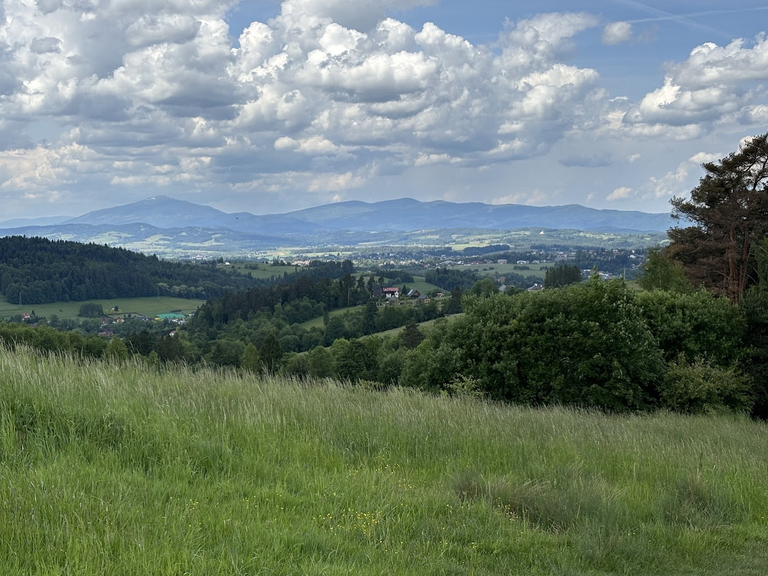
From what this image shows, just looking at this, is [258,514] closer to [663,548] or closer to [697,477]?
[663,548]

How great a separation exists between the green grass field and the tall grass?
163 m

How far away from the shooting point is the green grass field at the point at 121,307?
162 metres

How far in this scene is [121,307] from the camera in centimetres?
17838

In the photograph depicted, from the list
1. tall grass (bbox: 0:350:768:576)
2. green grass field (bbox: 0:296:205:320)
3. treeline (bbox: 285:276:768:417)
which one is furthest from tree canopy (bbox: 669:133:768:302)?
green grass field (bbox: 0:296:205:320)

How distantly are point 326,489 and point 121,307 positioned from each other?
615 feet

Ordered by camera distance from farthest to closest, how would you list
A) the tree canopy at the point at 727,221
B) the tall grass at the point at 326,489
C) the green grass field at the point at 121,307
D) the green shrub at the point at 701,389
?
the green grass field at the point at 121,307
the tree canopy at the point at 727,221
the green shrub at the point at 701,389
the tall grass at the point at 326,489

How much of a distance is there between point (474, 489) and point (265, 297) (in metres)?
146

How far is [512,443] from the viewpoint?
8.94m

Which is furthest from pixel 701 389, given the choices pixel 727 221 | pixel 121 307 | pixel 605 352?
pixel 121 307

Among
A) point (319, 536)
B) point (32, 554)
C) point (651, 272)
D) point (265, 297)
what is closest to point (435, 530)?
Result: point (319, 536)

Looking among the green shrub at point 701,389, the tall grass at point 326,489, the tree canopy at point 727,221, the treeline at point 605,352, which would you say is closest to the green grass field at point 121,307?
the tree canopy at point 727,221

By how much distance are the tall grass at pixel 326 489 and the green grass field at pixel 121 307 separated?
536 feet

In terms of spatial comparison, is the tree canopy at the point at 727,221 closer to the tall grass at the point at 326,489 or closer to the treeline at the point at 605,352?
the treeline at the point at 605,352

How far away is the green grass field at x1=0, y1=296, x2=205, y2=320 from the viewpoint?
162 m
